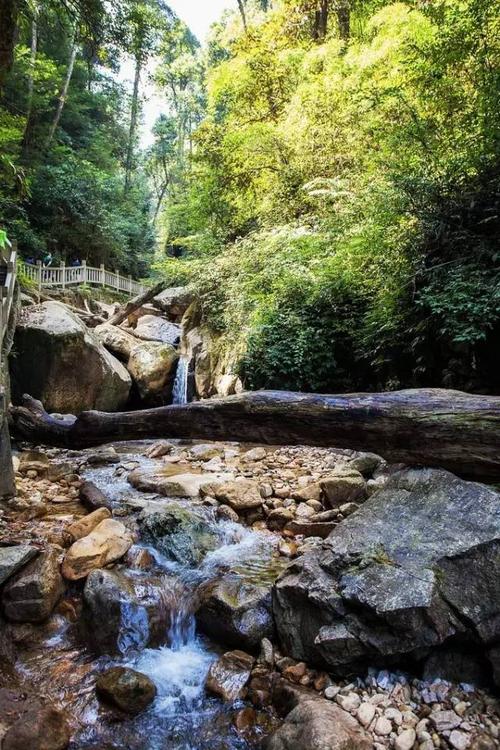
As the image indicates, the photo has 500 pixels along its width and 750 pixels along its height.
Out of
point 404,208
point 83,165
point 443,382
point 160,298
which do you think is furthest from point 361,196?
point 83,165

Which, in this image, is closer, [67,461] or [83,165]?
[67,461]

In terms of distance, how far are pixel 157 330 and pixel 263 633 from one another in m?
13.3

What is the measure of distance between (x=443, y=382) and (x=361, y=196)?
4635 mm

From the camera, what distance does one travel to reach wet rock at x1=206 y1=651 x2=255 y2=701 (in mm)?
2885

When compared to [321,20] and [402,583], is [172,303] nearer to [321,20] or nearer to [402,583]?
[321,20]

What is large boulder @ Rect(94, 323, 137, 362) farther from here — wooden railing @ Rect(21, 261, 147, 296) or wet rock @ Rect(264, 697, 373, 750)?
wet rock @ Rect(264, 697, 373, 750)

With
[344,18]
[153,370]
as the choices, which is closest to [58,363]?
[153,370]

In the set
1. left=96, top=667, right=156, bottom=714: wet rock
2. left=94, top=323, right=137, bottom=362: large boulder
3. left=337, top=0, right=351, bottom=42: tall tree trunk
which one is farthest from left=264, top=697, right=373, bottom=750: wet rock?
left=337, top=0, right=351, bottom=42: tall tree trunk

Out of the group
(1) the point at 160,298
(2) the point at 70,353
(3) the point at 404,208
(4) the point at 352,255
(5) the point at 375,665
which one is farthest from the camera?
(1) the point at 160,298

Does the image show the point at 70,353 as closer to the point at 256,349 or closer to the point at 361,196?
the point at 256,349

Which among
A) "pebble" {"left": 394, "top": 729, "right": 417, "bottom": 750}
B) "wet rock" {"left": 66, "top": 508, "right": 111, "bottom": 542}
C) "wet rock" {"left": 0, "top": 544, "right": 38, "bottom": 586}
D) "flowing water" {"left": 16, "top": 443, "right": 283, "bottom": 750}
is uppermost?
"wet rock" {"left": 0, "top": 544, "right": 38, "bottom": 586}

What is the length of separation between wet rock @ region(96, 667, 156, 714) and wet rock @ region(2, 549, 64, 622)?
2.59ft

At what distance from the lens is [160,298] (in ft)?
58.4

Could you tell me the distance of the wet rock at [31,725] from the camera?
7.75 feet
